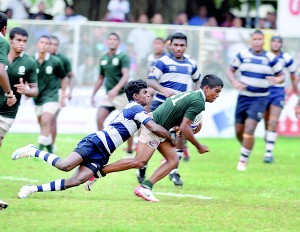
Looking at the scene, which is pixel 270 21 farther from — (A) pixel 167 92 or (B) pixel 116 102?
(A) pixel 167 92

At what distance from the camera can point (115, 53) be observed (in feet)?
62.0

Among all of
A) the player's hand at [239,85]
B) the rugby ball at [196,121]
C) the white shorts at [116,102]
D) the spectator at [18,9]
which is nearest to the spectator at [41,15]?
the spectator at [18,9]

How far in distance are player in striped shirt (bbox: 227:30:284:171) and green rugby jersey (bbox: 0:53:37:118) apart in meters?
4.84

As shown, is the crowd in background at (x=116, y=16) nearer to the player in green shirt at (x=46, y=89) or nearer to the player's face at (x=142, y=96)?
the player in green shirt at (x=46, y=89)

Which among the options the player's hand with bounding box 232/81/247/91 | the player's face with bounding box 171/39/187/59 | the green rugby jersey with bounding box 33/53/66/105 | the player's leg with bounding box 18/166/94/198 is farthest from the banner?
the player's leg with bounding box 18/166/94/198

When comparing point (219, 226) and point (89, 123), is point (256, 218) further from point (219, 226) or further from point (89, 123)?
point (89, 123)

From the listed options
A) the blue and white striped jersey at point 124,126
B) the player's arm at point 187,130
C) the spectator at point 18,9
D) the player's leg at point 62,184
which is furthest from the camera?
the spectator at point 18,9

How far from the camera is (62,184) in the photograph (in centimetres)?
1194

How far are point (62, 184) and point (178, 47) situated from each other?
12.8 ft

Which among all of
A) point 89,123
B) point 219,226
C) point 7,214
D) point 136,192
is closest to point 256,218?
point 219,226

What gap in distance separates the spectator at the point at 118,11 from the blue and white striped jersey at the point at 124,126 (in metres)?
15.7

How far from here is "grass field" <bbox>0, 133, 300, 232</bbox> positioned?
10.6m

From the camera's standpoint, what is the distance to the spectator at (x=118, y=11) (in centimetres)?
2780

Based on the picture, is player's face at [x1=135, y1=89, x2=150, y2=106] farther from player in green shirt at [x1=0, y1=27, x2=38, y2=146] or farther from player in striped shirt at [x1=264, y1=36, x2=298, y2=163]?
player in striped shirt at [x1=264, y1=36, x2=298, y2=163]
